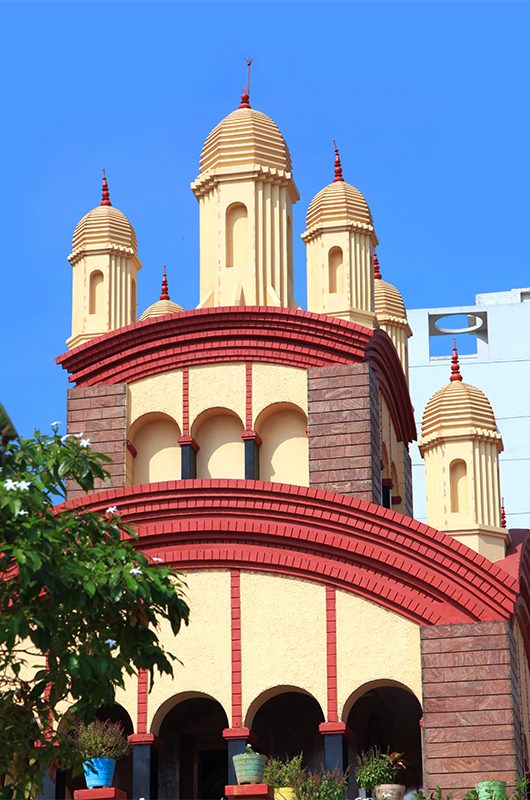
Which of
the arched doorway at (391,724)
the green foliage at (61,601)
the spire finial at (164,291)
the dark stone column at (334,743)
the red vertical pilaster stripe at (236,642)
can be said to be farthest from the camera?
the spire finial at (164,291)

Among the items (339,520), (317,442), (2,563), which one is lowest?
(2,563)

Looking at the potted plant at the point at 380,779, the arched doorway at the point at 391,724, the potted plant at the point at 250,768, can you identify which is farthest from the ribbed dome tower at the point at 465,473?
the potted plant at the point at 250,768

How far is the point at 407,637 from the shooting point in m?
26.0

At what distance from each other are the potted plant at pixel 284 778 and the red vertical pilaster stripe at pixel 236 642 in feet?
4.27

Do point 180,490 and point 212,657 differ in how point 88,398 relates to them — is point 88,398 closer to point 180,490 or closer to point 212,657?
point 180,490

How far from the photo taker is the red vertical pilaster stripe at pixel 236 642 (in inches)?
1030

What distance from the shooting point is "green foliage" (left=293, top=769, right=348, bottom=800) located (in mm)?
24109

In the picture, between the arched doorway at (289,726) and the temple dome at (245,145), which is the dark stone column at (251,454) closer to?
the arched doorway at (289,726)

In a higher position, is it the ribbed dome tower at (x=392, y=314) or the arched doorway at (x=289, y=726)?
the ribbed dome tower at (x=392, y=314)

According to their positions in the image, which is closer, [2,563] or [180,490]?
[2,563]

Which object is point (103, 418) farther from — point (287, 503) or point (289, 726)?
point (289, 726)

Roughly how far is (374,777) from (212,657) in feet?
10.4

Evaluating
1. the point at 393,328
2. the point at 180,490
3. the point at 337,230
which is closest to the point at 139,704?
the point at 180,490

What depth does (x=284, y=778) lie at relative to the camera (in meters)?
24.8
